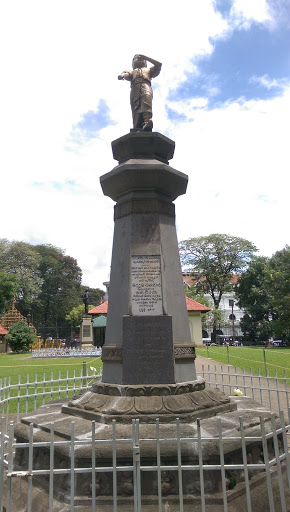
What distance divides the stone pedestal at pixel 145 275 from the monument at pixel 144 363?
14 mm

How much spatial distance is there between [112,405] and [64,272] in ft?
174

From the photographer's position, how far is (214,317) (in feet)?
137

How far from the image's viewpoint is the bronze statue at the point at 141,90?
17.1 ft

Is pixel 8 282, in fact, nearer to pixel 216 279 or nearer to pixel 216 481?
pixel 216 279

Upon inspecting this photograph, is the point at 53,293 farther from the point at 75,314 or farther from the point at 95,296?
the point at 95,296

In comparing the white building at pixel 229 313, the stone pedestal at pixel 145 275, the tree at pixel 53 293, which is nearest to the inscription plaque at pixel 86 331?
the tree at pixel 53 293

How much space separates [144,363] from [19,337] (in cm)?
3144

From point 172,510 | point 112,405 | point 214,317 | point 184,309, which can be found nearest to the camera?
point 172,510

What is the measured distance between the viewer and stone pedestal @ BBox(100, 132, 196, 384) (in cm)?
425

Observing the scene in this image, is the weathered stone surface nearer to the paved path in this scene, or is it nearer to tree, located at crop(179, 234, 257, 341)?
the paved path

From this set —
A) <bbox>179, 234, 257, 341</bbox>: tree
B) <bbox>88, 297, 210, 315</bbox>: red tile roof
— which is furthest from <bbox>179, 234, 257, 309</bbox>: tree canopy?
<bbox>88, 297, 210, 315</bbox>: red tile roof

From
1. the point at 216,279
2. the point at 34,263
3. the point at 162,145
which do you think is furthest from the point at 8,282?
the point at 162,145

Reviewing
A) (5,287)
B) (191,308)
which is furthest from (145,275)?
(5,287)

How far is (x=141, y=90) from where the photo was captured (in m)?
5.23
